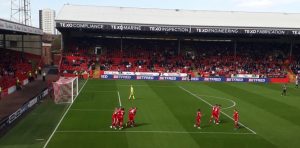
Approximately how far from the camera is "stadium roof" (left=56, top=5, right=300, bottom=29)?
57.5 meters

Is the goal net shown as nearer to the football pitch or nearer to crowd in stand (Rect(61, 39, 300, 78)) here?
the football pitch

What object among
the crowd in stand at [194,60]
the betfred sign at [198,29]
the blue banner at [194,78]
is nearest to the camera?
the betfred sign at [198,29]

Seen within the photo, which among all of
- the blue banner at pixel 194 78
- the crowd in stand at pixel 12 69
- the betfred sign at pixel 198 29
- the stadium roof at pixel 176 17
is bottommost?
the blue banner at pixel 194 78

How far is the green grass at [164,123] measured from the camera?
2059 cm

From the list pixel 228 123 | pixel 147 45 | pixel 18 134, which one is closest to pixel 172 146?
pixel 228 123

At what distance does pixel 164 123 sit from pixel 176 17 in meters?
39.4

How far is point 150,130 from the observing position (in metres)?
23.2

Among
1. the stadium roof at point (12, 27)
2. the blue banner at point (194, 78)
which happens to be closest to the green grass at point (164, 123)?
the stadium roof at point (12, 27)

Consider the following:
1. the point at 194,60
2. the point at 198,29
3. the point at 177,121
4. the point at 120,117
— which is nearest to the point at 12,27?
the point at 120,117

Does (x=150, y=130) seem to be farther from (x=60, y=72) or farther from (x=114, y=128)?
(x=60, y=72)

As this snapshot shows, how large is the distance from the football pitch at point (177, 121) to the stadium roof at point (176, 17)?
18.1 meters

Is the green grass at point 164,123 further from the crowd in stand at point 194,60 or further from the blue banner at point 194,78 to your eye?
the crowd in stand at point 194,60

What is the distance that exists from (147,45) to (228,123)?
42.4 metres

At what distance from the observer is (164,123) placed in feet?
82.7
